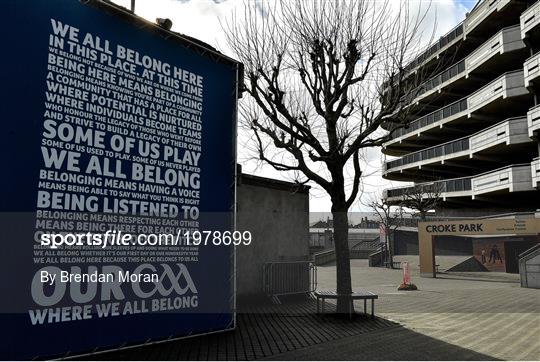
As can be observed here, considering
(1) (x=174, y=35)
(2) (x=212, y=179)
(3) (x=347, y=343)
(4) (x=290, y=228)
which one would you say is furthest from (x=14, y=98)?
(4) (x=290, y=228)

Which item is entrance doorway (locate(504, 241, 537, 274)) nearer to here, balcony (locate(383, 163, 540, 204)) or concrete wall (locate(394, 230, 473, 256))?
concrete wall (locate(394, 230, 473, 256))

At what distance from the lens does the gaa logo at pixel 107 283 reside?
6.57 m

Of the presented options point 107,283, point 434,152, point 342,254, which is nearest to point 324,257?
point 434,152

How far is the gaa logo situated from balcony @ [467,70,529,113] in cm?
3417

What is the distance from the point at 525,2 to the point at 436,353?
120 ft

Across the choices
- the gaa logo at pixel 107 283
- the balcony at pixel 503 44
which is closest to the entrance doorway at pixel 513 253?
the balcony at pixel 503 44

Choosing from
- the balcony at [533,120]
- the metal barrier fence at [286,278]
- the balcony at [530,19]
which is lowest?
the metal barrier fence at [286,278]

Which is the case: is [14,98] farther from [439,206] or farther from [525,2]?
[439,206]

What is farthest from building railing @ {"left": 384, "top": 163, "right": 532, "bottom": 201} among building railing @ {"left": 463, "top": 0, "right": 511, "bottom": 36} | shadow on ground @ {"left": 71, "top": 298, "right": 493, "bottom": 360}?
shadow on ground @ {"left": 71, "top": 298, "right": 493, "bottom": 360}

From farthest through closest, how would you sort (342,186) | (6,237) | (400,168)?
(400,168) → (342,186) → (6,237)

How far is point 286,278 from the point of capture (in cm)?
1449

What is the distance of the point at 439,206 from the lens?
50.0 metres

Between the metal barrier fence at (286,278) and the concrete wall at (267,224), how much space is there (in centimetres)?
25

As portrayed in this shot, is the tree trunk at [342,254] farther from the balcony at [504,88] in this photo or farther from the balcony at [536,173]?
the balcony at [504,88]
